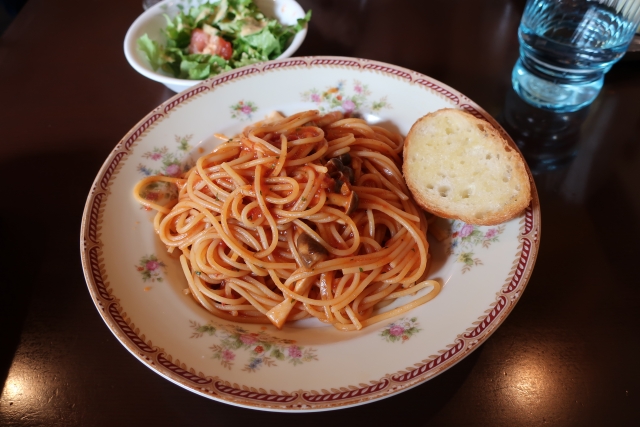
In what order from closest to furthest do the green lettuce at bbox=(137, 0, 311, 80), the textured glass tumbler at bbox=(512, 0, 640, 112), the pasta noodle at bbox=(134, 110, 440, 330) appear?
the pasta noodle at bbox=(134, 110, 440, 330) → the textured glass tumbler at bbox=(512, 0, 640, 112) → the green lettuce at bbox=(137, 0, 311, 80)

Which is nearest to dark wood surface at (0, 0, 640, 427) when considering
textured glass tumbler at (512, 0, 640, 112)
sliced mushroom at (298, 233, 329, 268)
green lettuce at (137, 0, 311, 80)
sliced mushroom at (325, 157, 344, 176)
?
textured glass tumbler at (512, 0, 640, 112)

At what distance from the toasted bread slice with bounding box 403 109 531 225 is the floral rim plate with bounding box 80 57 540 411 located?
0.35 feet

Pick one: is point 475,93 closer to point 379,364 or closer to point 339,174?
point 339,174

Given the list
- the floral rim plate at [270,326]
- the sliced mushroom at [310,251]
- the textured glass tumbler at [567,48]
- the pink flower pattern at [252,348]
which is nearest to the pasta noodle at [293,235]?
the sliced mushroom at [310,251]

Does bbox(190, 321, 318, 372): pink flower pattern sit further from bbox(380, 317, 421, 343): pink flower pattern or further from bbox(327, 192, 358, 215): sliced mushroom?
bbox(327, 192, 358, 215): sliced mushroom

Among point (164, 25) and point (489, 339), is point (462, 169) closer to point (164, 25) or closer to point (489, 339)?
point (489, 339)

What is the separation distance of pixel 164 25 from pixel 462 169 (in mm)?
2981

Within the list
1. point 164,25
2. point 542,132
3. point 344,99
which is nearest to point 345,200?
point 344,99

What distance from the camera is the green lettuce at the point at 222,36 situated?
353cm

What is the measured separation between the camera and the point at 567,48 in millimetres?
3148

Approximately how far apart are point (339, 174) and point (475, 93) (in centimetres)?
175

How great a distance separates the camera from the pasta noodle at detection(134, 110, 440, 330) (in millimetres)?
2346

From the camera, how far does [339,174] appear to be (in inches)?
99.3

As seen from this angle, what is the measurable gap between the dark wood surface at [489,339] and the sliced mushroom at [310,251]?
2.46ft
